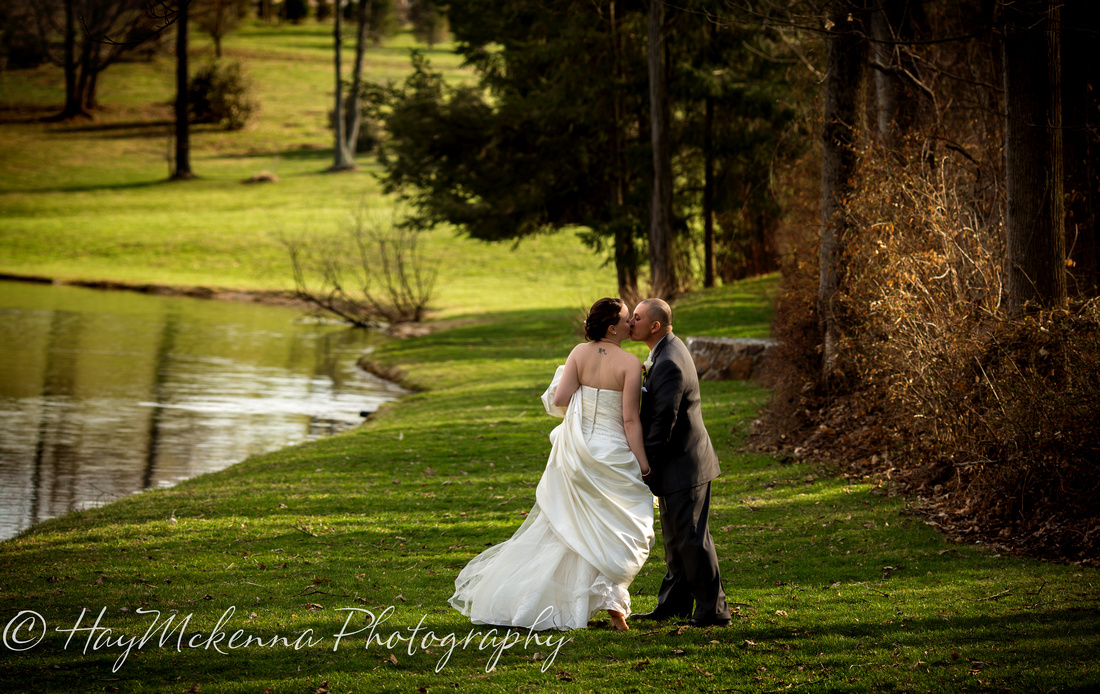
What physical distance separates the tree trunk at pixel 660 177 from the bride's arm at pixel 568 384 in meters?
19.2

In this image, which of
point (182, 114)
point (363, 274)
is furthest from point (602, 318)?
point (182, 114)

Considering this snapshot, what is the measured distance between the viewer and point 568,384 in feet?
20.6

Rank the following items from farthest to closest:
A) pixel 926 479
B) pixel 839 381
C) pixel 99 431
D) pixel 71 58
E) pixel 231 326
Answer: pixel 71 58 → pixel 231 326 → pixel 99 431 → pixel 839 381 → pixel 926 479

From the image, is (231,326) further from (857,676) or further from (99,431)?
(857,676)

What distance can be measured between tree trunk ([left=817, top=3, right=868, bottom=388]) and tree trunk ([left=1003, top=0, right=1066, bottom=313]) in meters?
3.30

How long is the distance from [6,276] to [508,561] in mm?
42824

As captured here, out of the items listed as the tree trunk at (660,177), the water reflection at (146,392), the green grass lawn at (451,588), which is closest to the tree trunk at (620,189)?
the tree trunk at (660,177)

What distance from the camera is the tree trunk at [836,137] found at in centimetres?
1259

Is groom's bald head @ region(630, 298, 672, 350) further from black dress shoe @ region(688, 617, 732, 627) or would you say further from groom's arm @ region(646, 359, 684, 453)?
black dress shoe @ region(688, 617, 732, 627)

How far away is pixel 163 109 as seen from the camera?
245 feet

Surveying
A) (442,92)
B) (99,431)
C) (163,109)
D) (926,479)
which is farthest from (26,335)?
(163,109)

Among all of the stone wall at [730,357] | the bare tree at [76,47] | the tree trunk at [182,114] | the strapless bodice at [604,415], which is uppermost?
the bare tree at [76,47]

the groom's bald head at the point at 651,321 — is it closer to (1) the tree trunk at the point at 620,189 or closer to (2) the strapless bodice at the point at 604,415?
(2) the strapless bodice at the point at 604,415

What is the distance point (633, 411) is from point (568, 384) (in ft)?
1.63
